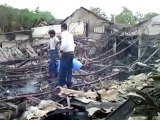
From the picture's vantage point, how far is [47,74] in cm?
1235

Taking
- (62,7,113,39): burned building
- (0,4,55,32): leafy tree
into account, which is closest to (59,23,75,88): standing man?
(62,7,113,39): burned building

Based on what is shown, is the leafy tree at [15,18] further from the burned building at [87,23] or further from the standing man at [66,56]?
the standing man at [66,56]

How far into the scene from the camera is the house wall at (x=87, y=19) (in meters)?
28.9

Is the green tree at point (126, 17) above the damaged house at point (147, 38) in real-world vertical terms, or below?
above

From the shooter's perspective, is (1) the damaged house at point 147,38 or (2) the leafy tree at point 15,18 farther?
(2) the leafy tree at point 15,18

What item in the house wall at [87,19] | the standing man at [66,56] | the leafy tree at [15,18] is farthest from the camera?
the house wall at [87,19]

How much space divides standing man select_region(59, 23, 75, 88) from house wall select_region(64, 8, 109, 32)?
18.6m

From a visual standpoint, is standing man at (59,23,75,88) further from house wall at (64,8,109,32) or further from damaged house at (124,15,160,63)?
house wall at (64,8,109,32)

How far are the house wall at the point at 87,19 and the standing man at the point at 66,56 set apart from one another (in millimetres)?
18616

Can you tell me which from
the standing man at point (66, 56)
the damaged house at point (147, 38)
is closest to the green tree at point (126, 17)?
the damaged house at point (147, 38)

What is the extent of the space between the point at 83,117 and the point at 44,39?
63.4 feet

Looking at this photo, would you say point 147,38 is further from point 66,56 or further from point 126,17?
point 126,17

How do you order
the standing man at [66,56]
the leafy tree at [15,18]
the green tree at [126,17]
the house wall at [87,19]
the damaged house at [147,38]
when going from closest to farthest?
the standing man at [66,56], the damaged house at [147,38], the leafy tree at [15,18], the house wall at [87,19], the green tree at [126,17]

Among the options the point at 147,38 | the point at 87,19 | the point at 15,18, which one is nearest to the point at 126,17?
the point at 87,19
